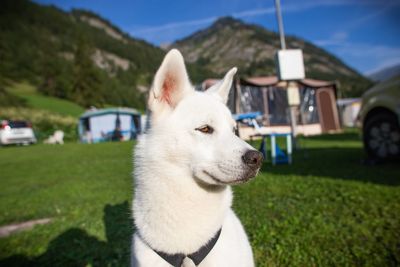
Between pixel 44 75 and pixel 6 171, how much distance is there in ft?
205

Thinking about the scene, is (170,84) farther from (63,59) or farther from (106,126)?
(63,59)

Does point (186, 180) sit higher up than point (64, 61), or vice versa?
point (64, 61)

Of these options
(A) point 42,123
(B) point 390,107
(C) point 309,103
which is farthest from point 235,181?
(A) point 42,123

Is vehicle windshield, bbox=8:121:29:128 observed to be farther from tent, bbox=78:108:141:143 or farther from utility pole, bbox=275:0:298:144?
utility pole, bbox=275:0:298:144

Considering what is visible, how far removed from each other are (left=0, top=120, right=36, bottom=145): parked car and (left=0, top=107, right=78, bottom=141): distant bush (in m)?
5.50

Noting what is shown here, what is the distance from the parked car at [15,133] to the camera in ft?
84.5

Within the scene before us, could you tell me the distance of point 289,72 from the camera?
10.8m

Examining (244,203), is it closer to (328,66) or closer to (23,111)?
(23,111)

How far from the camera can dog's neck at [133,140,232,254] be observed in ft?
6.89

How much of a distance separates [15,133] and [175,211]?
2861 centimetres

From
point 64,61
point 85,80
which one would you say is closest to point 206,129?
point 85,80

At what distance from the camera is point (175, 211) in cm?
213

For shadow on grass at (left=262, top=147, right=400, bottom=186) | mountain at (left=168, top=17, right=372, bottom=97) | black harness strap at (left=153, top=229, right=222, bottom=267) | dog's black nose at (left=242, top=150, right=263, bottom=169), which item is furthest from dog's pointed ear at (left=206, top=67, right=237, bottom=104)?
mountain at (left=168, top=17, right=372, bottom=97)

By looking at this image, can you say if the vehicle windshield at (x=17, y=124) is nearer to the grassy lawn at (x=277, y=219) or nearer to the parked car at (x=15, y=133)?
the parked car at (x=15, y=133)
